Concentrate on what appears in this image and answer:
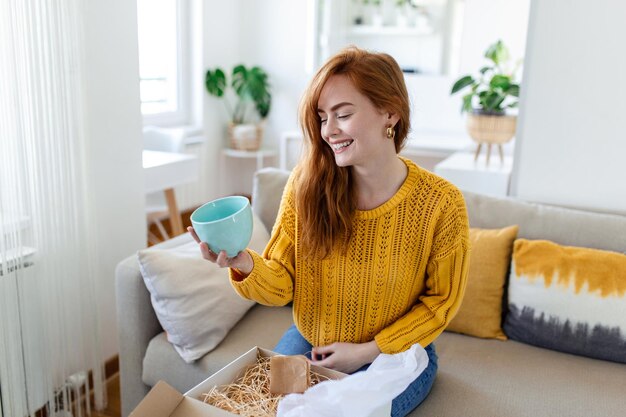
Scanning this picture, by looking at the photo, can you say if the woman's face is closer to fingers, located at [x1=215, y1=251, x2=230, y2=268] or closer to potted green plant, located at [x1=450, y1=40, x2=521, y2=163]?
fingers, located at [x1=215, y1=251, x2=230, y2=268]

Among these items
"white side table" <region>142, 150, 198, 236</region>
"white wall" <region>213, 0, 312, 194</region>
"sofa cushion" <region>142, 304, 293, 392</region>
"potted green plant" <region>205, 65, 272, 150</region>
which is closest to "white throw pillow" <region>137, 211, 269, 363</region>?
"sofa cushion" <region>142, 304, 293, 392</region>

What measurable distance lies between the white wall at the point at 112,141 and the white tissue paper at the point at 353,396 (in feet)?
3.91

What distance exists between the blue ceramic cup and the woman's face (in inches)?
10.5

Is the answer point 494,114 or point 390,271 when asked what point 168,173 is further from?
point 390,271

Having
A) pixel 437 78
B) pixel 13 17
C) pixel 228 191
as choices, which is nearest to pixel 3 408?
pixel 13 17

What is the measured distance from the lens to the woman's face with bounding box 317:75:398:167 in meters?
1.21

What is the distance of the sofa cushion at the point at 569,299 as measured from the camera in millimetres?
1621

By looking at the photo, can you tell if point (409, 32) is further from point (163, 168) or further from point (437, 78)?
point (163, 168)

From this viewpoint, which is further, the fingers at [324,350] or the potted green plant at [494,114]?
the potted green plant at [494,114]

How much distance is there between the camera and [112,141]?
2.00 m

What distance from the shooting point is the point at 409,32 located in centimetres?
497

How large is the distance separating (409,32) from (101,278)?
375 centimetres

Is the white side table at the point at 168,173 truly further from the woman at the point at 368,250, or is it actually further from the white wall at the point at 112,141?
the woman at the point at 368,250

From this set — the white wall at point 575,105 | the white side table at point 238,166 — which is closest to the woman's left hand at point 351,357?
the white wall at point 575,105
